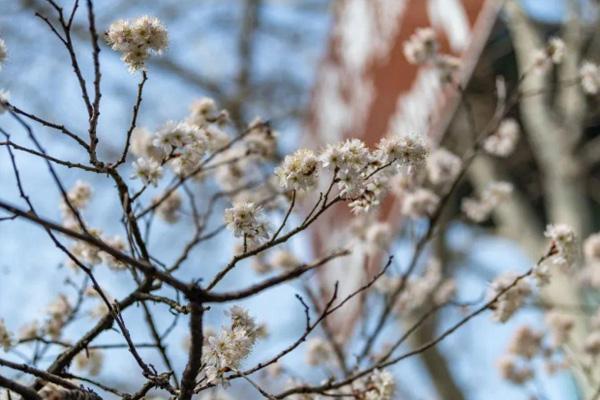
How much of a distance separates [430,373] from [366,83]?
1.13 meters

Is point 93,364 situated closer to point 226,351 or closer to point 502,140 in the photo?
point 226,351

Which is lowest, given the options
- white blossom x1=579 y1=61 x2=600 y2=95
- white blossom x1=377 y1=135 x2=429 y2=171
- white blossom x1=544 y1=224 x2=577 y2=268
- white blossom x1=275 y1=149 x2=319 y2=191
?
white blossom x1=544 y1=224 x2=577 y2=268

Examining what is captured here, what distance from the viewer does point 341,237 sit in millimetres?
2830

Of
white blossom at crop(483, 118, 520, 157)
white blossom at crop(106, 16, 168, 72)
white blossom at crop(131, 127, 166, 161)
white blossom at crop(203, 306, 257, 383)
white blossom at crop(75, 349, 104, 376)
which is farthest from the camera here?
white blossom at crop(483, 118, 520, 157)

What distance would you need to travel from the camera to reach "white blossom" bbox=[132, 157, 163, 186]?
4.56ft

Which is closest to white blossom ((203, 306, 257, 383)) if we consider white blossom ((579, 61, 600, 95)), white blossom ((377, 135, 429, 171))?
white blossom ((377, 135, 429, 171))

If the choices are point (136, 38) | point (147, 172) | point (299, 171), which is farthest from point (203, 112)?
point (299, 171)

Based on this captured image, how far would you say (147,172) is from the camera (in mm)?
1391

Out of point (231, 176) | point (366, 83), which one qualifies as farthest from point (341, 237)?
point (231, 176)

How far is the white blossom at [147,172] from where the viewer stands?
4.56ft

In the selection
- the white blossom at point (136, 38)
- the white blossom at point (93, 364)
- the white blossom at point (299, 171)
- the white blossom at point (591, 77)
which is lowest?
the white blossom at point (299, 171)

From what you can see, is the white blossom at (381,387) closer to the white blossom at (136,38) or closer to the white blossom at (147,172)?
the white blossom at (147,172)

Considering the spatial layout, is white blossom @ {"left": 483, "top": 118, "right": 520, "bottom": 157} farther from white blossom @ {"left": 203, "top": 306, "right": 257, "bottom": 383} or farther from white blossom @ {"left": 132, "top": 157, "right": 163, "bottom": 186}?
white blossom @ {"left": 203, "top": 306, "right": 257, "bottom": 383}

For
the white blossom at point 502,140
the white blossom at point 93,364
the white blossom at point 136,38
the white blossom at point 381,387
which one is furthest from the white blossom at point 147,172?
the white blossom at point 502,140
